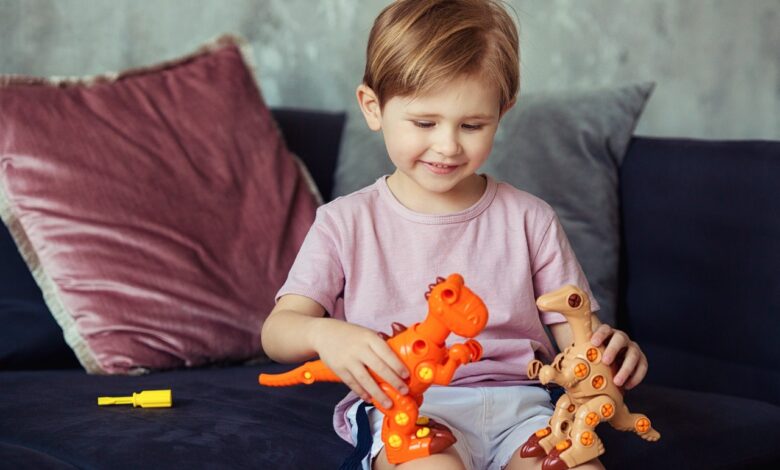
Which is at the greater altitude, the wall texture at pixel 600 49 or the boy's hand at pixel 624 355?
the wall texture at pixel 600 49

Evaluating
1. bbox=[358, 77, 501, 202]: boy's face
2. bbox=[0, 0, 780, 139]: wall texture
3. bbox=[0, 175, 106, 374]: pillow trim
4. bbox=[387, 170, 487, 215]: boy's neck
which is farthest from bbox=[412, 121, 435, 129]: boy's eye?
bbox=[0, 0, 780, 139]: wall texture

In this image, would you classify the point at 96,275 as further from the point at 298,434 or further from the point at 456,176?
the point at 456,176

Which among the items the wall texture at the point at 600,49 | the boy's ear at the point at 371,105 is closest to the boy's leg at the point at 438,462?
the boy's ear at the point at 371,105

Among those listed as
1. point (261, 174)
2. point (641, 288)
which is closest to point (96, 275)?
point (261, 174)

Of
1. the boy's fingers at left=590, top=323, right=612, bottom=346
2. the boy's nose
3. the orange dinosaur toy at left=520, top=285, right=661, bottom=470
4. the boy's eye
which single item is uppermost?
the boy's eye

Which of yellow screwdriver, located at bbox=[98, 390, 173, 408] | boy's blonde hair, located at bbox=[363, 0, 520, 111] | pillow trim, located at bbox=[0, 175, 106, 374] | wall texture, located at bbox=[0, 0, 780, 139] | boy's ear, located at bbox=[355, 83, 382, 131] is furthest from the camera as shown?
wall texture, located at bbox=[0, 0, 780, 139]

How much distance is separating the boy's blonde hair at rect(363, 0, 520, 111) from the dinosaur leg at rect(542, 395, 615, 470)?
0.42m

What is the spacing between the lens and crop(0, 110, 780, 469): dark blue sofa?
1460 mm

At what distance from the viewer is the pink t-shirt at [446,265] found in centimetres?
149

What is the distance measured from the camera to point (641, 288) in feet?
7.04

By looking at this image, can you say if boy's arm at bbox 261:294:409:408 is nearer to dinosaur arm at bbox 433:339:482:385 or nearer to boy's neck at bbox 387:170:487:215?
dinosaur arm at bbox 433:339:482:385

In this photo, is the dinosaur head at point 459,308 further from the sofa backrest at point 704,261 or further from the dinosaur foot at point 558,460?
the sofa backrest at point 704,261

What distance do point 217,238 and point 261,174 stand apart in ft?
0.57

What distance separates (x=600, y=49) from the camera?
8.79 feet
